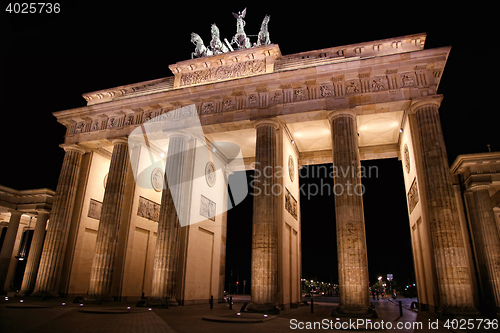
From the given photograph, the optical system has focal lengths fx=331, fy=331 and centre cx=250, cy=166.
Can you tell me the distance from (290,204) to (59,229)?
14.4 m

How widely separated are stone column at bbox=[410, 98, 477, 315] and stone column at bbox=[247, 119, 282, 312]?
7.04 meters

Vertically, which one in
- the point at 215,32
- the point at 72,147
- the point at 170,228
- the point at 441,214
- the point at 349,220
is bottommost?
the point at 170,228

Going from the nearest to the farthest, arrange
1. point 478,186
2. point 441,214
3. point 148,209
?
1. point 441,214
2. point 478,186
3. point 148,209

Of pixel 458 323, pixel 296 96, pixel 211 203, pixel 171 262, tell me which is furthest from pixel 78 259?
pixel 458 323

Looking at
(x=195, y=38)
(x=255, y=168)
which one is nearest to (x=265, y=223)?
(x=255, y=168)

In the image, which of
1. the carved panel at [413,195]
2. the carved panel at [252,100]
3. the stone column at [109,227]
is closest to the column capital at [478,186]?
the carved panel at [413,195]

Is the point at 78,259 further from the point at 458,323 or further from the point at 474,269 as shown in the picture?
the point at 474,269

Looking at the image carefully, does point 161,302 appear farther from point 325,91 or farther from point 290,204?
point 325,91

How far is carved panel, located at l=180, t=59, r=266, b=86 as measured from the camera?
20.2 m

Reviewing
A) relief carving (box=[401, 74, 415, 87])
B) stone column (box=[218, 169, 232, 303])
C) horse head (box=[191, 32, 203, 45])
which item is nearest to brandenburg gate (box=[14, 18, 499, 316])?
relief carving (box=[401, 74, 415, 87])

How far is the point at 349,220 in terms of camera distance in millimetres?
15312

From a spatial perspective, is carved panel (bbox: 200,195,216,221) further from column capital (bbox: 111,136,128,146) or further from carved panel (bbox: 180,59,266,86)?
carved panel (bbox: 180,59,266,86)

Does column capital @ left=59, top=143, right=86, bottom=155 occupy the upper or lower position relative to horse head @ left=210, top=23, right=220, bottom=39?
lower

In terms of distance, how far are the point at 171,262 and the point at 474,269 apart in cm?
1672
